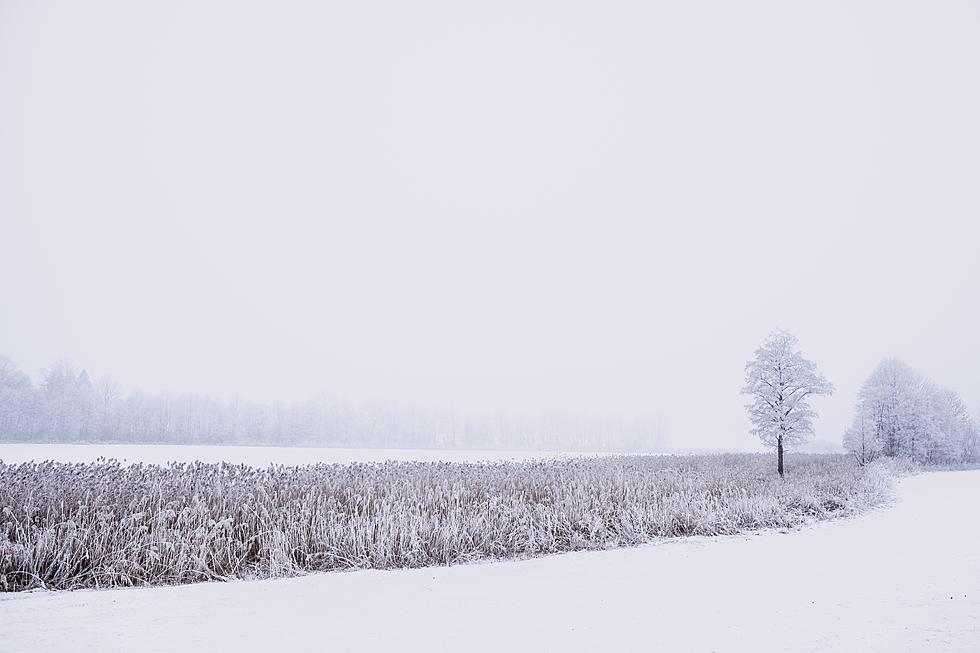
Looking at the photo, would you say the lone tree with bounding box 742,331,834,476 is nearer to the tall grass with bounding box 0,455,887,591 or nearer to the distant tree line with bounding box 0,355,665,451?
the tall grass with bounding box 0,455,887,591

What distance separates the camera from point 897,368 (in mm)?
48938

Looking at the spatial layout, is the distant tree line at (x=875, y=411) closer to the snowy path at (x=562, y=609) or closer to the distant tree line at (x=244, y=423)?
the snowy path at (x=562, y=609)

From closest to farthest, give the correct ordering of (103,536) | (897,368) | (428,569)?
(103,536), (428,569), (897,368)

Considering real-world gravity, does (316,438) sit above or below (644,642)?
below

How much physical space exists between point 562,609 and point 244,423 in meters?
99.4

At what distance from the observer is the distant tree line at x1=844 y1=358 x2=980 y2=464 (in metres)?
45.7

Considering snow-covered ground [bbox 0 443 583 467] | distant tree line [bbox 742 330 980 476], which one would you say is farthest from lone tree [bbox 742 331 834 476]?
snow-covered ground [bbox 0 443 583 467]

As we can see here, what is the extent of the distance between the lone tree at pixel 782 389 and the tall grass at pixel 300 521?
12.3 m

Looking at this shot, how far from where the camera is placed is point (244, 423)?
94375mm

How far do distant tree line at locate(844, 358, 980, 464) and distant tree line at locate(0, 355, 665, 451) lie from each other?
4684cm

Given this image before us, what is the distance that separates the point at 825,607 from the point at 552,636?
2987 millimetres

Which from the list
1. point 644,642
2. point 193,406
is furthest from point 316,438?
point 644,642

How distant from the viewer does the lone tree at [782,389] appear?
25484mm

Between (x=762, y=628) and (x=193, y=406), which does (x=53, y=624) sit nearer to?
(x=762, y=628)
